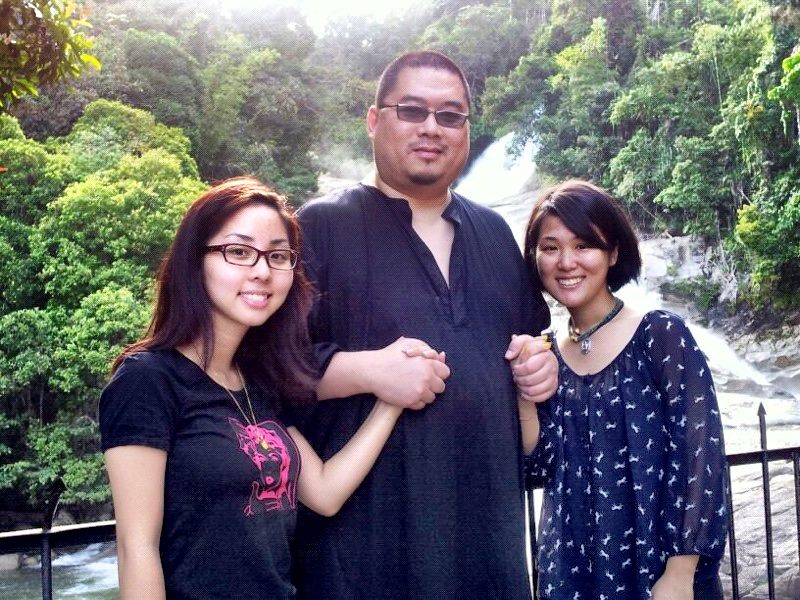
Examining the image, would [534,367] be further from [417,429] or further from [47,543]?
[47,543]

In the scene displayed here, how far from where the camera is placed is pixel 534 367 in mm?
1650

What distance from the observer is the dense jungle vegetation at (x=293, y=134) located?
11914 mm

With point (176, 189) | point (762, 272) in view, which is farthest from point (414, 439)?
point (762, 272)

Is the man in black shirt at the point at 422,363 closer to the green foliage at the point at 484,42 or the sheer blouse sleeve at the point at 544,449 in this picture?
the sheer blouse sleeve at the point at 544,449

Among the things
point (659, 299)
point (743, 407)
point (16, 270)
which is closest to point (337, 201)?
point (16, 270)

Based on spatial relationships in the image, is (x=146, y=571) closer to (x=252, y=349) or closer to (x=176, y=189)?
(x=252, y=349)

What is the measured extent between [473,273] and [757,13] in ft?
54.7

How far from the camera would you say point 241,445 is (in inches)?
52.4

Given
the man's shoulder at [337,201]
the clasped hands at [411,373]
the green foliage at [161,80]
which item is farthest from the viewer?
the green foliage at [161,80]

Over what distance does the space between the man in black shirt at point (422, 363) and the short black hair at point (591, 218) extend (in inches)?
6.0

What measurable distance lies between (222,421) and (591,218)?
0.89m

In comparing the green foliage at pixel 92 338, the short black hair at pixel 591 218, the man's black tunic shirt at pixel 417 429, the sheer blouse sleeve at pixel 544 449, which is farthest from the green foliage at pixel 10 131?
the sheer blouse sleeve at pixel 544 449

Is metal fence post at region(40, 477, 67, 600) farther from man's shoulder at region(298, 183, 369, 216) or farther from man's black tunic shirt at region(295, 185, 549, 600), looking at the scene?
man's shoulder at region(298, 183, 369, 216)

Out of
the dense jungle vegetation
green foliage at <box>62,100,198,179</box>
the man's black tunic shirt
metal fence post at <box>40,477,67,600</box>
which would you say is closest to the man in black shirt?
the man's black tunic shirt
